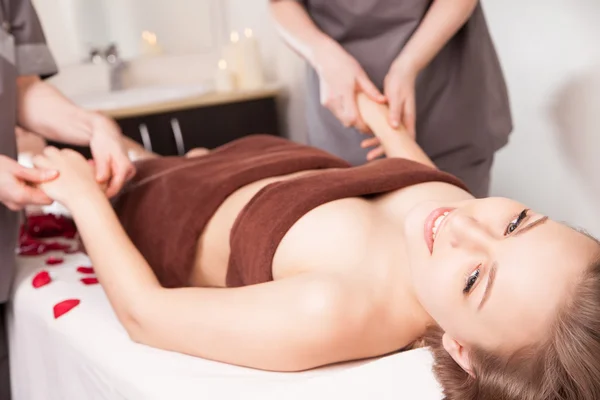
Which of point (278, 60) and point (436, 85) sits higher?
point (436, 85)

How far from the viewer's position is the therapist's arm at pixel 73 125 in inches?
58.0

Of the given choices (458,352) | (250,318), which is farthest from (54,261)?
(458,352)

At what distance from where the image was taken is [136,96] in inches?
121

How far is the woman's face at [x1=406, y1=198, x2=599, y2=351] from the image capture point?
912mm

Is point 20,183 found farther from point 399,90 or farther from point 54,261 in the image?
point 399,90

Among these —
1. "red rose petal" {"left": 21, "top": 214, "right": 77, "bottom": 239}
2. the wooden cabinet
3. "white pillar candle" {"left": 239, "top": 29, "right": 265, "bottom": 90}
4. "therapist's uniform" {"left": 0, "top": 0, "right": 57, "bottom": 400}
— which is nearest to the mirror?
"white pillar candle" {"left": 239, "top": 29, "right": 265, "bottom": 90}

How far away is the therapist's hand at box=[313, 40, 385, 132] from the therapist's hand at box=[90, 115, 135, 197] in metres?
0.46

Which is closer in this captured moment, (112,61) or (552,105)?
(552,105)

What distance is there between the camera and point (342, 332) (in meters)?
1.05

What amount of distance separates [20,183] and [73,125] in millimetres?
246

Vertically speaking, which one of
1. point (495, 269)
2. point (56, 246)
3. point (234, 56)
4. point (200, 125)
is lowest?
point (200, 125)

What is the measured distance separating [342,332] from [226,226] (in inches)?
15.7

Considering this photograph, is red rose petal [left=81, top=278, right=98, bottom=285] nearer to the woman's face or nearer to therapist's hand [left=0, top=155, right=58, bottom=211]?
therapist's hand [left=0, top=155, right=58, bottom=211]

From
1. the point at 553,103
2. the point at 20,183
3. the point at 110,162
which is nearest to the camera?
the point at 20,183
